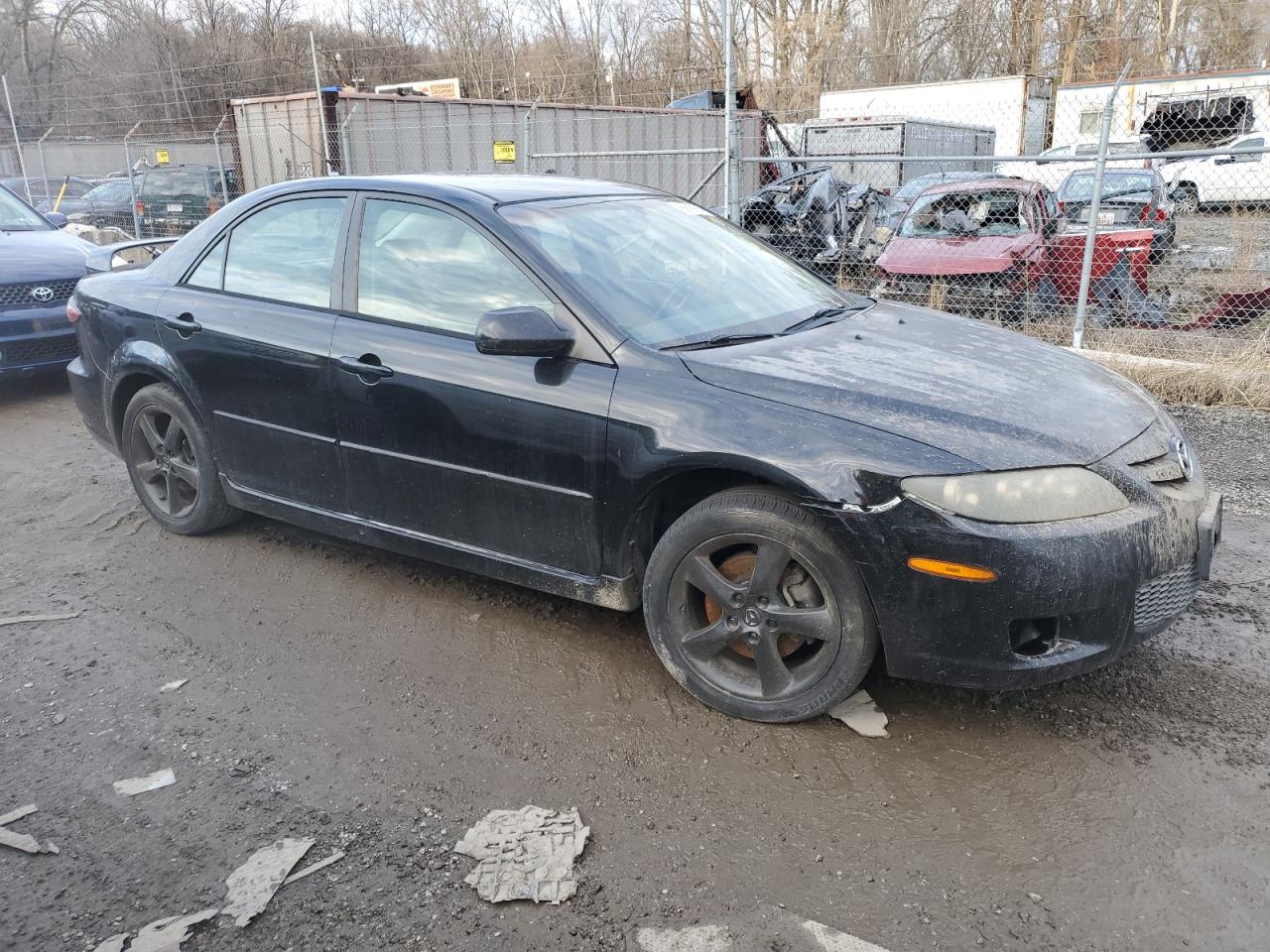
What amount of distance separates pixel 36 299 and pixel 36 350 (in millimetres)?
368

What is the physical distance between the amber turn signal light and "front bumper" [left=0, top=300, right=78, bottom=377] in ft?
21.8

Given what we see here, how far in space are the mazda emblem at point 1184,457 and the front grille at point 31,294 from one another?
7.39 meters

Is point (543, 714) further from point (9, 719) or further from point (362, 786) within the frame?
point (9, 719)

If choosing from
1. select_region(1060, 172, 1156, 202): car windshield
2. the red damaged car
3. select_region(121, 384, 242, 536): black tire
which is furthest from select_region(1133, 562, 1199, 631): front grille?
select_region(1060, 172, 1156, 202): car windshield

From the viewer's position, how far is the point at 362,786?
285 cm

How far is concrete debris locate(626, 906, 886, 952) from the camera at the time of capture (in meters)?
2.23

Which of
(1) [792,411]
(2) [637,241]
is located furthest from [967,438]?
(2) [637,241]

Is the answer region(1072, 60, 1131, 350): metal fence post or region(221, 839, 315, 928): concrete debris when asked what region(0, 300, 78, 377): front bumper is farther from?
region(1072, 60, 1131, 350): metal fence post

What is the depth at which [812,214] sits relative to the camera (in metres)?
13.6

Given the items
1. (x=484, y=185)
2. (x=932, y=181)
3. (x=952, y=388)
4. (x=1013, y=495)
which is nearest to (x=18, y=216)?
(x=484, y=185)

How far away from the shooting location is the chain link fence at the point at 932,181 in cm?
828

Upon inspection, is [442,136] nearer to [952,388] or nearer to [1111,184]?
[1111,184]

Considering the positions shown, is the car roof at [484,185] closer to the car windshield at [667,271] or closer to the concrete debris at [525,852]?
the car windshield at [667,271]

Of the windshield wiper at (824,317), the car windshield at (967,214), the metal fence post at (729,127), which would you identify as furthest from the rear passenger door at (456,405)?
the car windshield at (967,214)
